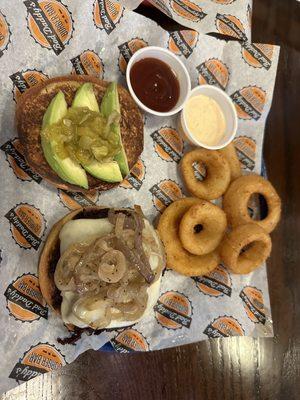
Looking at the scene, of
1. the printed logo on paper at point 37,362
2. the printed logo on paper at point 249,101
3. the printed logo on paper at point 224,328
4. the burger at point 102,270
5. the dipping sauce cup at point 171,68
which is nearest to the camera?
the burger at point 102,270

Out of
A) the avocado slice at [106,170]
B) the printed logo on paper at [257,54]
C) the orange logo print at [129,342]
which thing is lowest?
the orange logo print at [129,342]

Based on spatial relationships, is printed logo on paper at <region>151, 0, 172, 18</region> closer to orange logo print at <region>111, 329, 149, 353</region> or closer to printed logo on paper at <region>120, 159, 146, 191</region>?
printed logo on paper at <region>120, 159, 146, 191</region>

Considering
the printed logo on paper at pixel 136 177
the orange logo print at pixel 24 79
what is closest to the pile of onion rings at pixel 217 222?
the printed logo on paper at pixel 136 177

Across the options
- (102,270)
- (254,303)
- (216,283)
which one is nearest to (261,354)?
(254,303)

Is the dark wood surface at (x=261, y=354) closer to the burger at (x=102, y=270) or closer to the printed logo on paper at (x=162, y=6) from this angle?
the printed logo on paper at (x=162, y=6)

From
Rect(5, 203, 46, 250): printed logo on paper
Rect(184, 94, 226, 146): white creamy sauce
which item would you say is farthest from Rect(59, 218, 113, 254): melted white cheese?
Rect(184, 94, 226, 146): white creamy sauce

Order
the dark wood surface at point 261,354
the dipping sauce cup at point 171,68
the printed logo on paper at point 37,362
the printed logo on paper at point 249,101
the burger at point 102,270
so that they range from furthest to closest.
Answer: the printed logo on paper at point 249,101 < the dipping sauce cup at point 171,68 < the dark wood surface at point 261,354 < the printed logo on paper at point 37,362 < the burger at point 102,270

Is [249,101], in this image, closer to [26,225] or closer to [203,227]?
[203,227]
